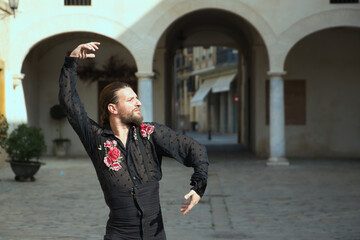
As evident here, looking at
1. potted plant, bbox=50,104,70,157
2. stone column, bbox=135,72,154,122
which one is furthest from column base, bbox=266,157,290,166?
potted plant, bbox=50,104,70,157

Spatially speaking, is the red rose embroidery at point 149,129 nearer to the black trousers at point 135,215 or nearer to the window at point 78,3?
the black trousers at point 135,215

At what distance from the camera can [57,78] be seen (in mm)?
22844

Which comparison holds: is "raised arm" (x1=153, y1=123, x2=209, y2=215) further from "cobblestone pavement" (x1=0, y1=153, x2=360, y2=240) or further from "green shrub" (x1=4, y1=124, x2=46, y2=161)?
"green shrub" (x1=4, y1=124, x2=46, y2=161)

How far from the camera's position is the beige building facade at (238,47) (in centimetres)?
1848

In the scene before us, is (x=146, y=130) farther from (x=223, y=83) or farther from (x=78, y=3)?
(x=223, y=83)

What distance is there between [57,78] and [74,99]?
756 inches

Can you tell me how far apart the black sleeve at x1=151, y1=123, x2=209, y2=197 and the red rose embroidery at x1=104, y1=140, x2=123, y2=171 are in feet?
0.73

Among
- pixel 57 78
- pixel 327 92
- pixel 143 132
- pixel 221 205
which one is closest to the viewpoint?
pixel 143 132

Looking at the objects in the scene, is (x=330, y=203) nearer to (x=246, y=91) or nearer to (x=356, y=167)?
(x=356, y=167)

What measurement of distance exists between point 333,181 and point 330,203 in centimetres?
366

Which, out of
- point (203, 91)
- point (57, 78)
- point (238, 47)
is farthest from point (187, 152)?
point (203, 91)

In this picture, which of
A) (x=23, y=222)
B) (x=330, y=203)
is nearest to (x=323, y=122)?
(x=330, y=203)

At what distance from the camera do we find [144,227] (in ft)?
12.4

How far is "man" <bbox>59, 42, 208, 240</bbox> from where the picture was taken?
12.5ft
